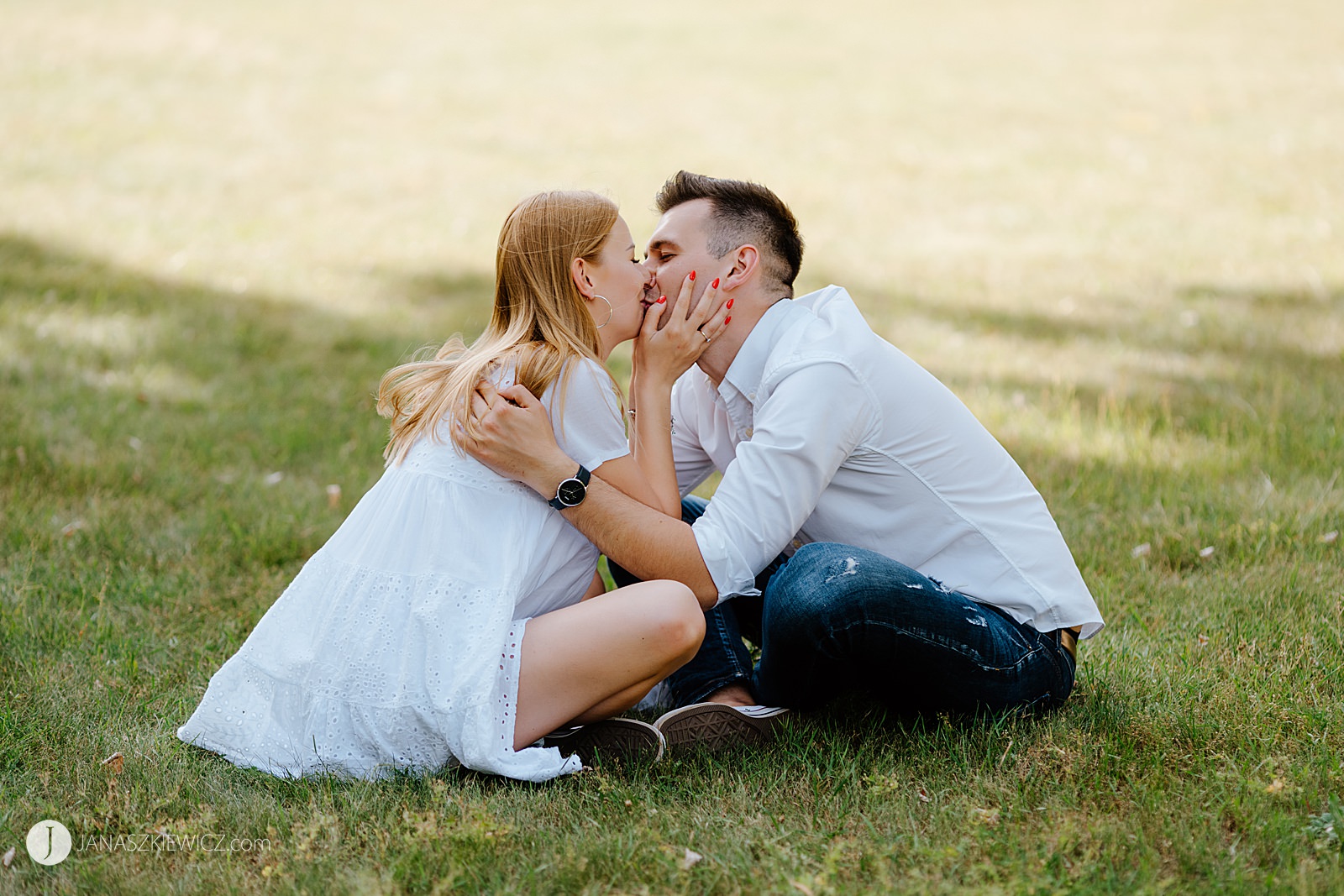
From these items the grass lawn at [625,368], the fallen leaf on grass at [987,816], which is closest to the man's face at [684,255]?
the grass lawn at [625,368]

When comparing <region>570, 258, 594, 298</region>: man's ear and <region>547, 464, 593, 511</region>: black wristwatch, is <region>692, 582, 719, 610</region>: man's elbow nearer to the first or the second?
<region>547, 464, 593, 511</region>: black wristwatch

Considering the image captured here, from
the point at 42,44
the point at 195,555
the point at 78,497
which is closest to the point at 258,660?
the point at 195,555

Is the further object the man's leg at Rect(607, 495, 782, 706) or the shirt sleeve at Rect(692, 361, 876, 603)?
the man's leg at Rect(607, 495, 782, 706)

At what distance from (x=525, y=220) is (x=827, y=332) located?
88cm

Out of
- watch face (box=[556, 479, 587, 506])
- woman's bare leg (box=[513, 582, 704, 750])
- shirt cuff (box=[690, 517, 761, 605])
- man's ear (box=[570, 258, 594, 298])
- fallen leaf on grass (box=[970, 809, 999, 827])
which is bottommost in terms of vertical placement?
fallen leaf on grass (box=[970, 809, 999, 827])

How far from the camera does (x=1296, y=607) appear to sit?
12.8 feet

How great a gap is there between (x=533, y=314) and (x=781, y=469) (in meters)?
0.84

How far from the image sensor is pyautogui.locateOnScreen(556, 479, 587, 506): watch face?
3094 mm

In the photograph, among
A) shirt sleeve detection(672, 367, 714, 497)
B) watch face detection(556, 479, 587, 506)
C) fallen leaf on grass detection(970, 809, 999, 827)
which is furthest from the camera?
shirt sleeve detection(672, 367, 714, 497)

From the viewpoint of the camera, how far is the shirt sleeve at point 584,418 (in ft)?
10.5

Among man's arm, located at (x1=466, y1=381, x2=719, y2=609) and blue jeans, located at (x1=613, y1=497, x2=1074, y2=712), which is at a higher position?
→ man's arm, located at (x1=466, y1=381, x2=719, y2=609)

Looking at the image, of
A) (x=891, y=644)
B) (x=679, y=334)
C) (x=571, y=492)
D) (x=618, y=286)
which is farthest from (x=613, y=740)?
(x=618, y=286)

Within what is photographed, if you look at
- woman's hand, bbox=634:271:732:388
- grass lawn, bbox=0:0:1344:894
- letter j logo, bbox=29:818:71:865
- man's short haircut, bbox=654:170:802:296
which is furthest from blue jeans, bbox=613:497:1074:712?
letter j logo, bbox=29:818:71:865

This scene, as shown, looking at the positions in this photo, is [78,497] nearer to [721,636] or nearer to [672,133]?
[721,636]
